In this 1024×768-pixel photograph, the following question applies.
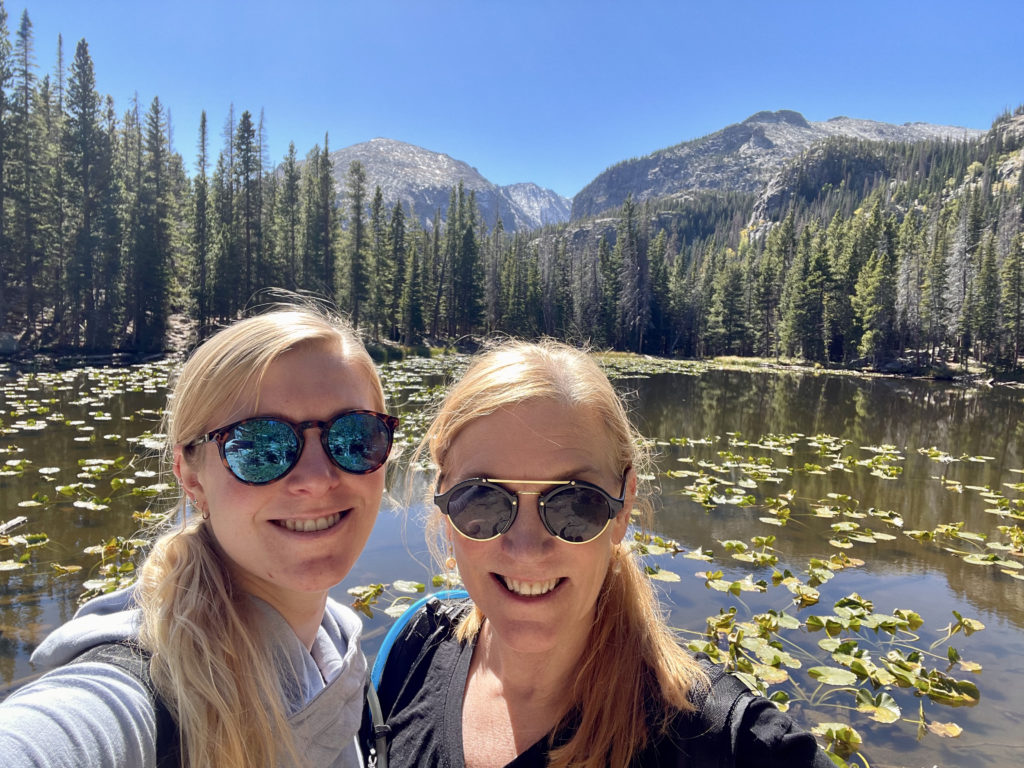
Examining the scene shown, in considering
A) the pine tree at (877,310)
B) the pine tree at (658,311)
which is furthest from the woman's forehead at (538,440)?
the pine tree at (658,311)

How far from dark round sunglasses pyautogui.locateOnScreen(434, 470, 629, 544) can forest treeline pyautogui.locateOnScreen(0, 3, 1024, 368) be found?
14060 millimetres

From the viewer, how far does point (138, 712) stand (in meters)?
1.13

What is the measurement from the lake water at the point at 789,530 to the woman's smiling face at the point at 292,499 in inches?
87.0

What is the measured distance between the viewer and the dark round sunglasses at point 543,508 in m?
1.63

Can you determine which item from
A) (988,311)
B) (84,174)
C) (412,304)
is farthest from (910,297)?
(84,174)

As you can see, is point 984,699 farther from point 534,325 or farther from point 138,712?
point 534,325

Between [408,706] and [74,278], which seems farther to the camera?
[74,278]

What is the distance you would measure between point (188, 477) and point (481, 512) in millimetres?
959

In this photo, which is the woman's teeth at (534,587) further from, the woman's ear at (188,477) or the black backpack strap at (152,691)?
the woman's ear at (188,477)

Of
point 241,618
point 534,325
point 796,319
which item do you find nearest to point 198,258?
point 534,325

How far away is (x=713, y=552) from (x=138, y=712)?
7.03m

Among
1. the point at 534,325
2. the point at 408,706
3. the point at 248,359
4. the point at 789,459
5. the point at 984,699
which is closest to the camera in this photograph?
the point at 248,359

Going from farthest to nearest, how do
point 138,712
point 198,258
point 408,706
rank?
1. point 198,258
2. point 408,706
3. point 138,712

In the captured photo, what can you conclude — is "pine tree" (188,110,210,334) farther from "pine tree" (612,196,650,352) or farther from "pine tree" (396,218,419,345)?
"pine tree" (612,196,650,352)
